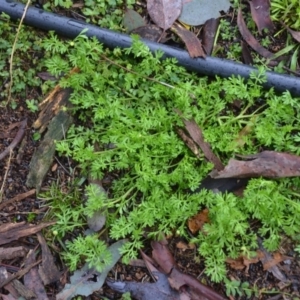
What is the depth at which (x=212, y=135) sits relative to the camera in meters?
3.13

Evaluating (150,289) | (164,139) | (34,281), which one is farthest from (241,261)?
(34,281)

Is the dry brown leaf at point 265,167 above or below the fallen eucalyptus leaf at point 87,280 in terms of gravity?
above

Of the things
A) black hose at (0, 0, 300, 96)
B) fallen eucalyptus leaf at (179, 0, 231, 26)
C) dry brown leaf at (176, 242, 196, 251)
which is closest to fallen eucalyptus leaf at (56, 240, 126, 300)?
dry brown leaf at (176, 242, 196, 251)

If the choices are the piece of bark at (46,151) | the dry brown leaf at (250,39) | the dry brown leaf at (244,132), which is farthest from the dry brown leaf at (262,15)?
the piece of bark at (46,151)

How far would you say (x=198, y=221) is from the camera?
3150 millimetres

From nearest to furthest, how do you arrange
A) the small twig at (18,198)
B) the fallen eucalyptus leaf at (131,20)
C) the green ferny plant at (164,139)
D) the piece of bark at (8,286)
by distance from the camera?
the green ferny plant at (164,139) → the piece of bark at (8,286) → the small twig at (18,198) → the fallen eucalyptus leaf at (131,20)

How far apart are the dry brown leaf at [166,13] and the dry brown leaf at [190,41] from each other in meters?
0.05

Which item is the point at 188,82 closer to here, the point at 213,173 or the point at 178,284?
the point at 213,173

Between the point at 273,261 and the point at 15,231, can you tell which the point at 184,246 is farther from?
the point at 15,231

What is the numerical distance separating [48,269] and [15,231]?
0.30 meters

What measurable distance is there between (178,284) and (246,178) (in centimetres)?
72

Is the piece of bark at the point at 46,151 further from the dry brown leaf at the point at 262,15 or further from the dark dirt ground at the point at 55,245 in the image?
the dry brown leaf at the point at 262,15

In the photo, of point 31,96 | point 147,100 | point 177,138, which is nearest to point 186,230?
point 177,138

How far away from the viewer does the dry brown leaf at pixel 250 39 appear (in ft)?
11.0
